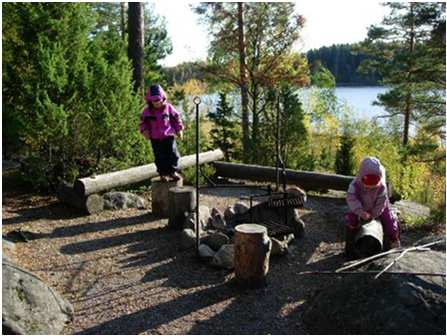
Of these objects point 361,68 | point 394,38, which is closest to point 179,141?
point 361,68

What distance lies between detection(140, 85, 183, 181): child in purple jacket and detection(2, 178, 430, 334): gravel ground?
892mm

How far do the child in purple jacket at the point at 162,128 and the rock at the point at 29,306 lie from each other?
11.2 feet

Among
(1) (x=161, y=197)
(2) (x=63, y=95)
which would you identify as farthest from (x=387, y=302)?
(2) (x=63, y=95)

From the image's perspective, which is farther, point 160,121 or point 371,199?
point 160,121

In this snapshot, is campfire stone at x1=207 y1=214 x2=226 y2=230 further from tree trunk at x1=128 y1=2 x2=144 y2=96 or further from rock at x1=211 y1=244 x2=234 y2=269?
tree trunk at x1=128 y1=2 x2=144 y2=96

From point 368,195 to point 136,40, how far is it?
275 inches

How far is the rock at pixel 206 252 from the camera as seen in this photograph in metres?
5.78

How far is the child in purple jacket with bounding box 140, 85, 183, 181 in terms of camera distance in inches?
283

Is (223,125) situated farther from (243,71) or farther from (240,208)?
(240,208)

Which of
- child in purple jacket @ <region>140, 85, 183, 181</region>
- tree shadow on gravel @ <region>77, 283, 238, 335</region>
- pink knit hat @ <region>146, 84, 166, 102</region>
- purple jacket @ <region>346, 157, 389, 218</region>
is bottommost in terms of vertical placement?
tree shadow on gravel @ <region>77, 283, 238, 335</region>

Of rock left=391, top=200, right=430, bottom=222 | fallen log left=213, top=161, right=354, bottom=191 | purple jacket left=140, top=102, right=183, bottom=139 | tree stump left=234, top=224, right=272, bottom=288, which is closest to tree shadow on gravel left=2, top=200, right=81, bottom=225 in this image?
purple jacket left=140, top=102, right=183, bottom=139

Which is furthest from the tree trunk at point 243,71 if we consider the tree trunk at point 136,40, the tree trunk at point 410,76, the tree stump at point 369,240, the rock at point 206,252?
the tree stump at point 369,240

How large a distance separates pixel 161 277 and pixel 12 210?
353 centimetres

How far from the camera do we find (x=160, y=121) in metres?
7.34
